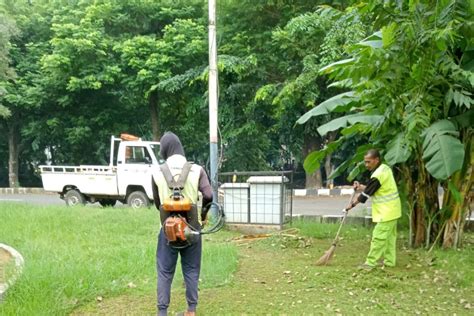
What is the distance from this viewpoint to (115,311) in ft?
15.5

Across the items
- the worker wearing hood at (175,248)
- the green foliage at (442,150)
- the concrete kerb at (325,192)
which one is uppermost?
the green foliage at (442,150)

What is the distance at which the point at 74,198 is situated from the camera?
14.2m

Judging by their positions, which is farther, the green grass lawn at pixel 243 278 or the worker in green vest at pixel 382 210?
the worker in green vest at pixel 382 210

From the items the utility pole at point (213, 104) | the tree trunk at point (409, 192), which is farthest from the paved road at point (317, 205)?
the tree trunk at point (409, 192)

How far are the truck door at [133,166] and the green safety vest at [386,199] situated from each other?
25.9 ft

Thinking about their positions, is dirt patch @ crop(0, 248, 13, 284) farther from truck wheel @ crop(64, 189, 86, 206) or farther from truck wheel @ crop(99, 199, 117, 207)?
truck wheel @ crop(99, 199, 117, 207)

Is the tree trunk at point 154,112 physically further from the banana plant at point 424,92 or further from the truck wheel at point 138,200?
the banana plant at point 424,92

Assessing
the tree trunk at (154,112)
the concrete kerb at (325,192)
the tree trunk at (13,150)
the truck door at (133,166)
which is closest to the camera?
the truck door at (133,166)

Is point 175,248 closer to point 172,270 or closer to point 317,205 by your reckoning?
point 172,270

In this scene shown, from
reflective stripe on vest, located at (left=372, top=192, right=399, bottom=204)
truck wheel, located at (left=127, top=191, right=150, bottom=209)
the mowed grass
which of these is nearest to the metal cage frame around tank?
the mowed grass

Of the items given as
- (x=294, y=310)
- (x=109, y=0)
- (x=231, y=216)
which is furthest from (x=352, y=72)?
(x=109, y=0)

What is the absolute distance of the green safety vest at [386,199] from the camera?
6.26 metres

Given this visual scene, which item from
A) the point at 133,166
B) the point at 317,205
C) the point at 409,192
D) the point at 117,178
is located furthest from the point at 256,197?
the point at 317,205

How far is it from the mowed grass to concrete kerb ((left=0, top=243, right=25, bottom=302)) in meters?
0.06
